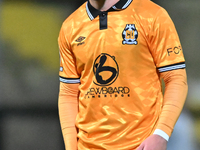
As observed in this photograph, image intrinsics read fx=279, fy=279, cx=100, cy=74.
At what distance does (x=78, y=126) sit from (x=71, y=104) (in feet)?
0.35

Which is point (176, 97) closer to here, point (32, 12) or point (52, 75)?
point (52, 75)

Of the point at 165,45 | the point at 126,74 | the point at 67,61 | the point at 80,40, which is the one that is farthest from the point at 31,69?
the point at 165,45

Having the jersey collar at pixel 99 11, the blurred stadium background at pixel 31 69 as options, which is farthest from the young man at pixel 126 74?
the blurred stadium background at pixel 31 69

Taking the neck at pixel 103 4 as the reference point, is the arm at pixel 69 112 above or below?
below

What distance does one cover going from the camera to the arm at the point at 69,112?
3.83ft

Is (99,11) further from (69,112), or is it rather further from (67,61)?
(69,112)

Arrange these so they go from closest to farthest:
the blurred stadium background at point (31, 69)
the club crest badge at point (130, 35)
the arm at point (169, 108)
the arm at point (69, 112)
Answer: the arm at point (169, 108), the club crest badge at point (130, 35), the arm at point (69, 112), the blurred stadium background at point (31, 69)

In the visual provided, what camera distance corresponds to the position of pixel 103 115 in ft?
3.53

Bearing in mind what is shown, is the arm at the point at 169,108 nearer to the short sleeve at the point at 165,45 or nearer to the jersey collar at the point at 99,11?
the short sleeve at the point at 165,45

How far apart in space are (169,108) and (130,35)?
305mm

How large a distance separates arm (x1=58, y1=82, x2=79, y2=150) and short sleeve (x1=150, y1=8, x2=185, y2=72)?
0.38 meters

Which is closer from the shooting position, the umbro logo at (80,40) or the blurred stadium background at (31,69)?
the umbro logo at (80,40)

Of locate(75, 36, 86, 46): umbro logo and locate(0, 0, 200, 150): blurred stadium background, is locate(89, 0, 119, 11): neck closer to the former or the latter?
locate(75, 36, 86, 46): umbro logo

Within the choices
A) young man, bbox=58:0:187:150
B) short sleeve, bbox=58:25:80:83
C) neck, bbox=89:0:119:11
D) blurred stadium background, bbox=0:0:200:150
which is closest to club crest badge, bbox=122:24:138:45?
young man, bbox=58:0:187:150
